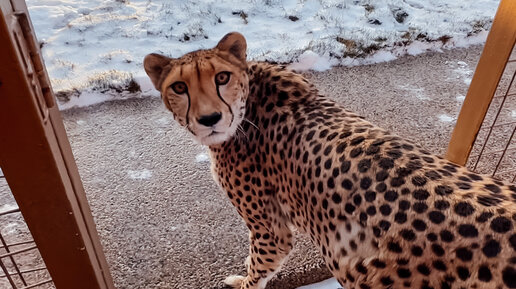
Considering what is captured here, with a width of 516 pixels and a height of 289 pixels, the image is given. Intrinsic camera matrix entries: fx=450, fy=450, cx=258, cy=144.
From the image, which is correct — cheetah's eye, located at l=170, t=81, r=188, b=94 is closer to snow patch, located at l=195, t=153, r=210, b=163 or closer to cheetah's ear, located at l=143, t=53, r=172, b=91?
cheetah's ear, located at l=143, t=53, r=172, b=91

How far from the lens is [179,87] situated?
1137 mm

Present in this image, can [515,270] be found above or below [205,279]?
above

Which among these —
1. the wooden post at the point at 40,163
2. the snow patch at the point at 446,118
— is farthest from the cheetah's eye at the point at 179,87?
the snow patch at the point at 446,118

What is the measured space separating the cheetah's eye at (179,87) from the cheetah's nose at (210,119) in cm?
10

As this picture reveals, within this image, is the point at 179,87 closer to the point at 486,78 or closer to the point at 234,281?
the point at 234,281

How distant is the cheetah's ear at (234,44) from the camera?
1.22 metres

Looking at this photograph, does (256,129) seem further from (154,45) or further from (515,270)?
(154,45)

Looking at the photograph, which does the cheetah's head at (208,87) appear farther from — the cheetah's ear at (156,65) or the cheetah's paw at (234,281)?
the cheetah's paw at (234,281)

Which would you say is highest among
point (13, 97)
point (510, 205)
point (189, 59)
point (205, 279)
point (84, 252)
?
point (13, 97)

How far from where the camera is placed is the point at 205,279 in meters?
1.65

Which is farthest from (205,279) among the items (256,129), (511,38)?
(511,38)

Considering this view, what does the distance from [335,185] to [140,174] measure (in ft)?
4.29

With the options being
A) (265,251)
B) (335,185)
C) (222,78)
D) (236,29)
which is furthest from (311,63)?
(335,185)

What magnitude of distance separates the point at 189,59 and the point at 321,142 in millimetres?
406
